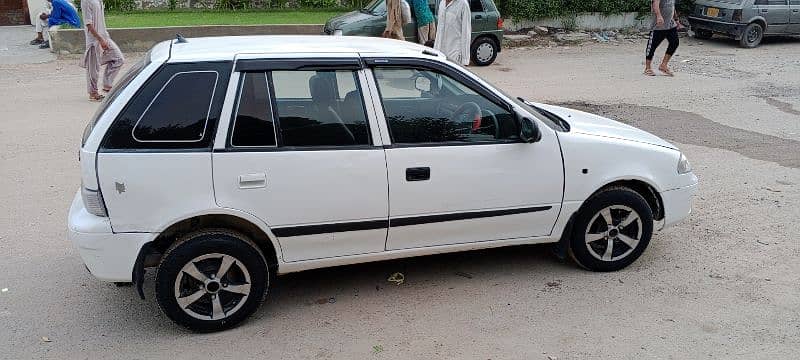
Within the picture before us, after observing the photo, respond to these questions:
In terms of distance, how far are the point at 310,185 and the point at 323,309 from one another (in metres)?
0.92

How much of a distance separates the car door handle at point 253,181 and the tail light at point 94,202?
777mm

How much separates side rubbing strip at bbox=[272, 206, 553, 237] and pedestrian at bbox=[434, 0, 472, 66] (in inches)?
224

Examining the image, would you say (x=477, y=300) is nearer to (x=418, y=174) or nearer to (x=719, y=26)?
(x=418, y=174)

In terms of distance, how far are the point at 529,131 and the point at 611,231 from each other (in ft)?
3.41

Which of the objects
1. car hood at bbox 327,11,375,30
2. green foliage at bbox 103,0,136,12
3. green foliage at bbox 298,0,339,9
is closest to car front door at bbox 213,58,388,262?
car hood at bbox 327,11,375,30

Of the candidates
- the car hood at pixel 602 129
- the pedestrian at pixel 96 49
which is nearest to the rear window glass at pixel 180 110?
the car hood at pixel 602 129

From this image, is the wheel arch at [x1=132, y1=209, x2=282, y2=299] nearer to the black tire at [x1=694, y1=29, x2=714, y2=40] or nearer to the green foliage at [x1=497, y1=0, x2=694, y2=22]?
the green foliage at [x1=497, y1=0, x2=694, y2=22]

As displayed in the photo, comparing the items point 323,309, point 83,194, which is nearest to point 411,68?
point 323,309

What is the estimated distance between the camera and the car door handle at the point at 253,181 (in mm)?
3869

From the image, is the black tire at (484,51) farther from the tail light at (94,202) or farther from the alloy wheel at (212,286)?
the tail light at (94,202)

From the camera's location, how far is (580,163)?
4.50 metres

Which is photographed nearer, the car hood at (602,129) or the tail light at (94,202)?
the tail light at (94,202)

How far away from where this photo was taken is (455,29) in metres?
9.92

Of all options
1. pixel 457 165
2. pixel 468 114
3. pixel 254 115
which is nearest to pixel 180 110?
pixel 254 115
